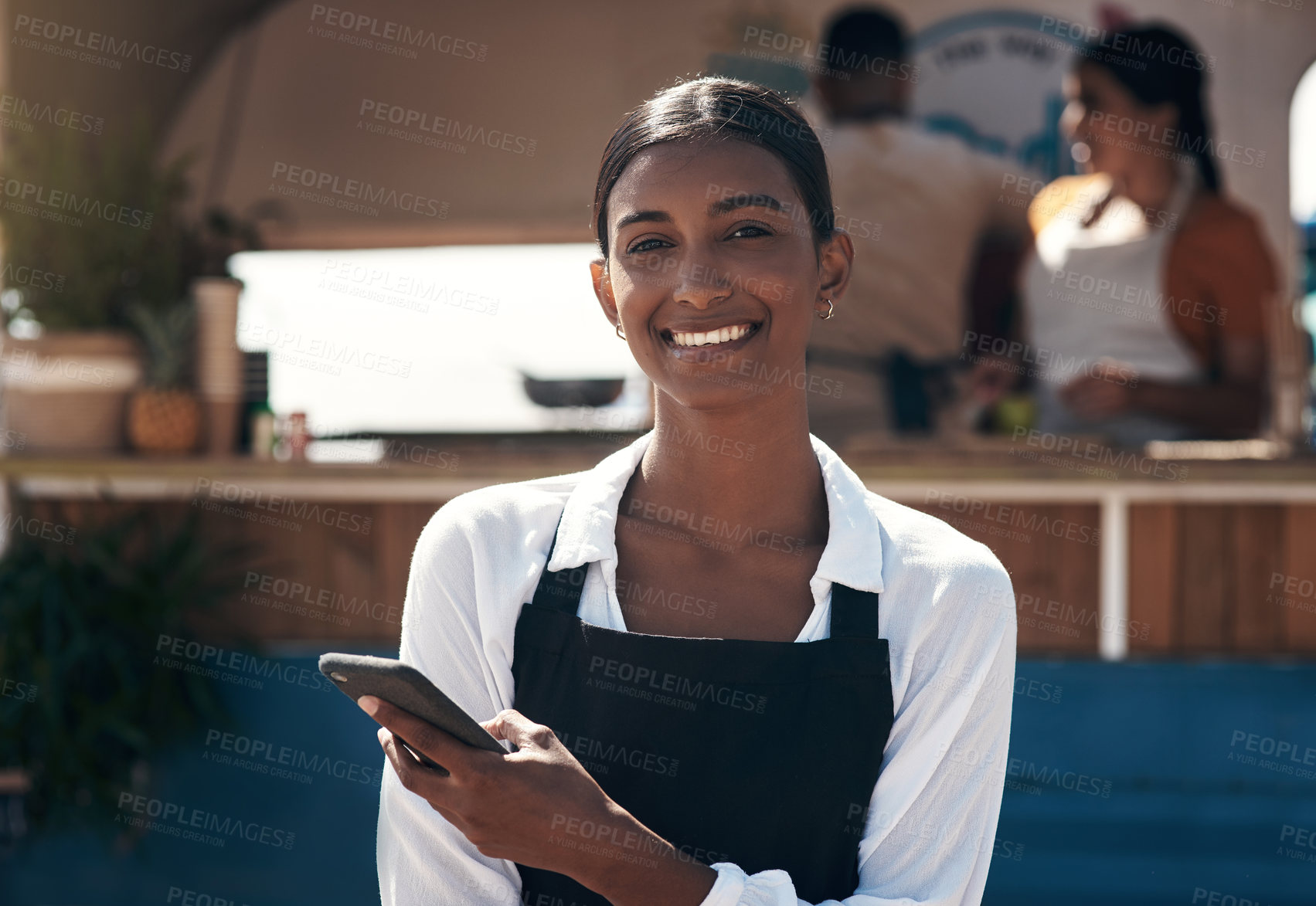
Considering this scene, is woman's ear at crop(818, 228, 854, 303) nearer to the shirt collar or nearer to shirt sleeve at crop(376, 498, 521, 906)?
the shirt collar

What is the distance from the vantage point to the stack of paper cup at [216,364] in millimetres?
3594

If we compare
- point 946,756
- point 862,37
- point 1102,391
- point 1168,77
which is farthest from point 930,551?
point 862,37

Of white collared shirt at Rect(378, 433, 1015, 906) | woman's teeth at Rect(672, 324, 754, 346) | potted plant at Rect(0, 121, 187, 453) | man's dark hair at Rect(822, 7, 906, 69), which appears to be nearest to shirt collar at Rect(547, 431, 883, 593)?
white collared shirt at Rect(378, 433, 1015, 906)

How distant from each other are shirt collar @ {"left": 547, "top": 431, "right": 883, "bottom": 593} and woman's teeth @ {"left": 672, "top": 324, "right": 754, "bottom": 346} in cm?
22

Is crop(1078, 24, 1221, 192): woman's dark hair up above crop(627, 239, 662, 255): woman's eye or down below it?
above

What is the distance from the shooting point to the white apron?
133 inches

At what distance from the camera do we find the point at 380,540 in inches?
138

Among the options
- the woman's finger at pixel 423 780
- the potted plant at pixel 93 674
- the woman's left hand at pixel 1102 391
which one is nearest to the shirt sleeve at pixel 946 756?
the woman's finger at pixel 423 780

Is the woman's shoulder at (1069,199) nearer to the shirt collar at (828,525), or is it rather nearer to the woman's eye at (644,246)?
the shirt collar at (828,525)

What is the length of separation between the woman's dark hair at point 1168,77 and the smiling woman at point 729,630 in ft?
7.74

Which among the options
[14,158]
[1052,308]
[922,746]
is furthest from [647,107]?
[14,158]

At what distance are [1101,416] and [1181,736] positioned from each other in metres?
0.82

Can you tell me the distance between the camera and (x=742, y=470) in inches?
60.0

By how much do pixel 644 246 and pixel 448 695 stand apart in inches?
21.5
